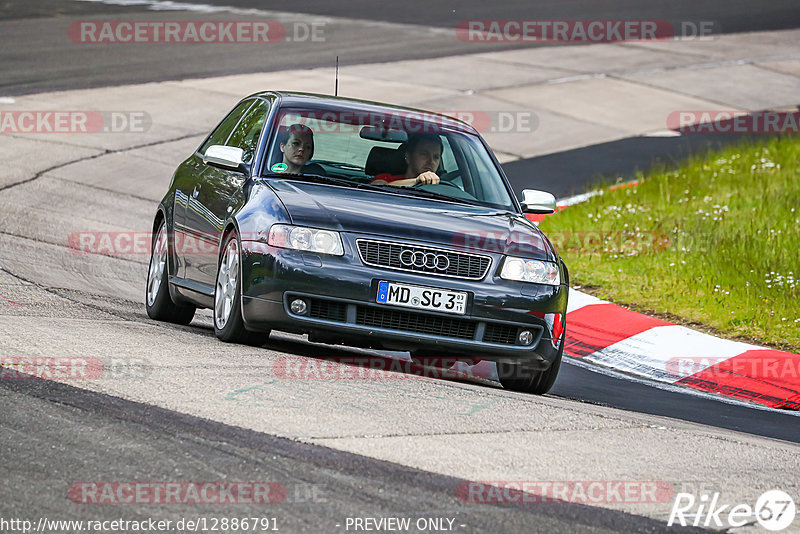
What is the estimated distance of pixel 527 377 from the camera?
813 centimetres

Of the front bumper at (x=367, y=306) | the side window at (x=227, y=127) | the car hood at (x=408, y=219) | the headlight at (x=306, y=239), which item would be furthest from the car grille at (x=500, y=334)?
the side window at (x=227, y=127)

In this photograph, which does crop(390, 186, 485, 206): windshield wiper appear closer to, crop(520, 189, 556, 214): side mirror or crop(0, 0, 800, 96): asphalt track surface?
crop(520, 189, 556, 214): side mirror

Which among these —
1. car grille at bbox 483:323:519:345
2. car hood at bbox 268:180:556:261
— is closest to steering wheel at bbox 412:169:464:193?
car hood at bbox 268:180:556:261

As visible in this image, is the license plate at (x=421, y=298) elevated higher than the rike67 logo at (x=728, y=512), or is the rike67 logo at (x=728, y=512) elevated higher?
the license plate at (x=421, y=298)

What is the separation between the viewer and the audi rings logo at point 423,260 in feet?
24.4

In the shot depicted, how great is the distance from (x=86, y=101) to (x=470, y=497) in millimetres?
15436

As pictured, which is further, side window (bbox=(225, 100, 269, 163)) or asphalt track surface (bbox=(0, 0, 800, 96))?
asphalt track surface (bbox=(0, 0, 800, 96))

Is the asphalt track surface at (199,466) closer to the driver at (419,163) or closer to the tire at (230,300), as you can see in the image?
the tire at (230,300)

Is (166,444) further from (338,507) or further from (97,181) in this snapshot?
(97,181)

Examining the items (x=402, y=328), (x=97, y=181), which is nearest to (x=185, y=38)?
(x=97, y=181)

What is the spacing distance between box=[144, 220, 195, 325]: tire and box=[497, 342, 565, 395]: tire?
2.41 meters

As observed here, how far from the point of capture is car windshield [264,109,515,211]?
27.6 ft

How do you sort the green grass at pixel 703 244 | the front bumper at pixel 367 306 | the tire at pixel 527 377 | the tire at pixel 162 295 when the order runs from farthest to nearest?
the green grass at pixel 703 244
the tire at pixel 162 295
the tire at pixel 527 377
the front bumper at pixel 367 306

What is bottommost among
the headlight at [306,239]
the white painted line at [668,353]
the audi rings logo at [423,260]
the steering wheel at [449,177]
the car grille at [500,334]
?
the white painted line at [668,353]
